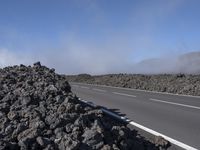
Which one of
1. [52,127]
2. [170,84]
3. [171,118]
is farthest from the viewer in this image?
[170,84]

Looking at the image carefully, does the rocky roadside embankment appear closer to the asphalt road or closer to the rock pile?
the asphalt road

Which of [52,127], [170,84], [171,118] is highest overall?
[170,84]

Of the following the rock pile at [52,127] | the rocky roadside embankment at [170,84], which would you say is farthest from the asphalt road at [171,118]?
the rocky roadside embankment at [170,84]

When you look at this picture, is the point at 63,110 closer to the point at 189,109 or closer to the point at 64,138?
the point at 64,138

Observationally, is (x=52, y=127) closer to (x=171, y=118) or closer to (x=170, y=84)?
(x=171, y=118)

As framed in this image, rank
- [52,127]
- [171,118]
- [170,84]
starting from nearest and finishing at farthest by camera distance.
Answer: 1. [52,127]
2. [171,118]
3. [170,84]

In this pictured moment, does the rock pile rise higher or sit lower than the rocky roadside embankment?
lower

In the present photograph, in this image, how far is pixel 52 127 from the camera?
8039 millimetres

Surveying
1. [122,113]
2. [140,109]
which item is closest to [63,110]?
[122,113]

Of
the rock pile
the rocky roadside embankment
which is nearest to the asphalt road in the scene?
the rock pile

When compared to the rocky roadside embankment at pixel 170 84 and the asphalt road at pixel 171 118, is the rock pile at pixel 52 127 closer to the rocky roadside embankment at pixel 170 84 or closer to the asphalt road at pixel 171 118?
the asphalt road at pixel 171 118

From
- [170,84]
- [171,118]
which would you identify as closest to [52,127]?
[171,118]

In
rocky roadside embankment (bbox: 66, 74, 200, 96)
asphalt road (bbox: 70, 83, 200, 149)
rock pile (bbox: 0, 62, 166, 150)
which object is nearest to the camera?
rock pile (bbox: 0, 62, 166, 150)

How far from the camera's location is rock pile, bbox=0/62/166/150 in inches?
286
